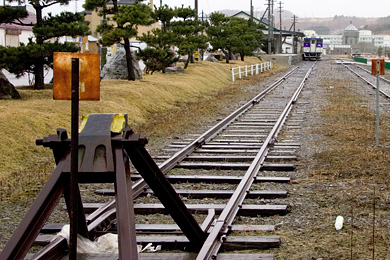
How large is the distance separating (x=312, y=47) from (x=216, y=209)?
2990 inches

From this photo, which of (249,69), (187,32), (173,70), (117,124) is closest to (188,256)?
(117,124)

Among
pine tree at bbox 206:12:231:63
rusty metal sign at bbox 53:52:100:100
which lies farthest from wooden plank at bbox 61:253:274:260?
pine tree at bbox 206:12:231:63

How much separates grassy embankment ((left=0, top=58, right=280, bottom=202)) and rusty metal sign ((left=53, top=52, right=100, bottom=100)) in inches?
149

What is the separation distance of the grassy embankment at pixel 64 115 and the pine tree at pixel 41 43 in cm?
81

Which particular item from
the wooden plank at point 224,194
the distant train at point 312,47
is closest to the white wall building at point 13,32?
the wooden plank at point 224,194

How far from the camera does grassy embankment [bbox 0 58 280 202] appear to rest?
900cm

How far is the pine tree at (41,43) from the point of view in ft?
51.7

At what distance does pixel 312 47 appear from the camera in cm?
8031

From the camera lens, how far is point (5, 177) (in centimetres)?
872

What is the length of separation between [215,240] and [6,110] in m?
8.51

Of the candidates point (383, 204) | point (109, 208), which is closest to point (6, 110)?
point (109, 208)

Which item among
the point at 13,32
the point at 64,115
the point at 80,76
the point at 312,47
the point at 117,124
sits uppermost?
the point at 13,32

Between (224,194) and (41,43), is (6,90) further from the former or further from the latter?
(224,194)

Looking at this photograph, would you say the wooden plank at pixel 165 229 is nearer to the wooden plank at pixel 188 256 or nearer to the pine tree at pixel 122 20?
the wooden plank at pixel 188 256
